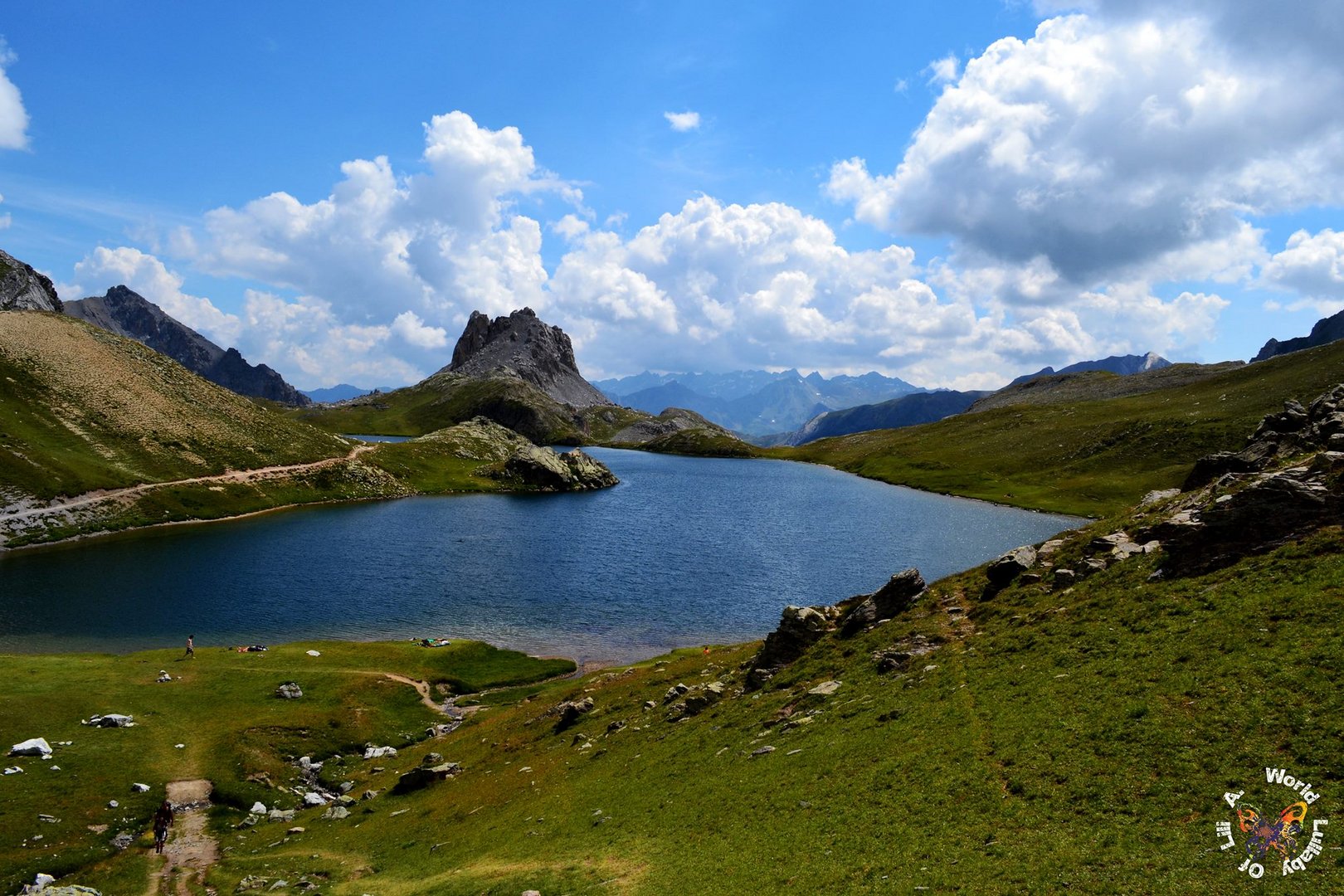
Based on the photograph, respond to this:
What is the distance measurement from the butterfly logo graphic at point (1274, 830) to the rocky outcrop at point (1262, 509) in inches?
696

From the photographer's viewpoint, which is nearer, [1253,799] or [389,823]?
[1253,799]

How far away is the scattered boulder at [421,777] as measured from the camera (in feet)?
143

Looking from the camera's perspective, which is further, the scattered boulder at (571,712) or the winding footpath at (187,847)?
the scattered boulder at (571,712)

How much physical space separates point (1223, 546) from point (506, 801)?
39.6 m

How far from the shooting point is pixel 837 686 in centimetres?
3631

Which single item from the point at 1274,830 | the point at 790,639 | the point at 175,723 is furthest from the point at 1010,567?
the point at 175,723

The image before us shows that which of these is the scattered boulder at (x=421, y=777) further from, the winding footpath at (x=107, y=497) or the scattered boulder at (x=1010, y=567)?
the winding footpath at (x=107, y=497)

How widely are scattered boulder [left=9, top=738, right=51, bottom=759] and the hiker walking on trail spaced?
12529mm

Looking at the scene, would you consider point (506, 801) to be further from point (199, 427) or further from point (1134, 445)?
point (1134, 445)

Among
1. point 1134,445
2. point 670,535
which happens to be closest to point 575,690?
point 670,535

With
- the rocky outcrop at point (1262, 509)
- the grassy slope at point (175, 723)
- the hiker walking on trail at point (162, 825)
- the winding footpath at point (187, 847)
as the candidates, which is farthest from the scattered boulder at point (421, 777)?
the rocky outcrop at point (1262, 509)

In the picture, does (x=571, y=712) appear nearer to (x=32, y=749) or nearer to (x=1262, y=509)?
(x=32, y=749)

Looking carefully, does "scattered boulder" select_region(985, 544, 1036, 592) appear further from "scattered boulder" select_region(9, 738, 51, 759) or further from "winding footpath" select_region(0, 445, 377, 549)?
"winding footpath" select_region(0, 445, 377, 549)

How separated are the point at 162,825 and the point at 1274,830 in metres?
48.8
